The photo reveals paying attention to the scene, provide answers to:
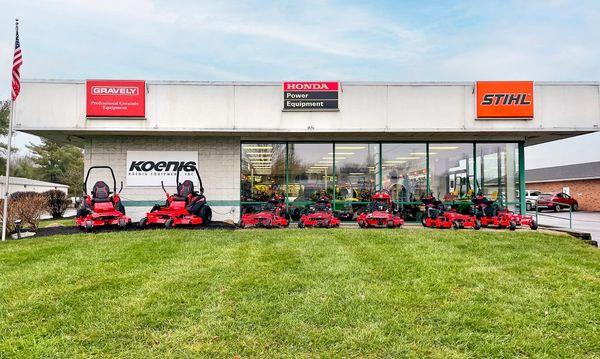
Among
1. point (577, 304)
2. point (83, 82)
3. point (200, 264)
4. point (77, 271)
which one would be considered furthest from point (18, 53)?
point (577, 304)

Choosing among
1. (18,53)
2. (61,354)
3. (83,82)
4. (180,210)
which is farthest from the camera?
(83,82)

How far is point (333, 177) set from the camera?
15359mm

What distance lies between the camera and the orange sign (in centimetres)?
1343

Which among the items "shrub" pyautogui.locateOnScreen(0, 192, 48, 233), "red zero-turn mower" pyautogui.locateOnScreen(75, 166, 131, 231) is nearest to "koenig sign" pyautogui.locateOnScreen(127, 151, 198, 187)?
"red zero-turn mower" pyautogui.locateOnScreen(75, 166, 131, 231)

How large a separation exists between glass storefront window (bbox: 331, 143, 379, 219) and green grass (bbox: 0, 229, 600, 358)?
6938 millimetres

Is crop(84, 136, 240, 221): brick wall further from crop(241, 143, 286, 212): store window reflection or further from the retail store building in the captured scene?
crop(241, 143, 286, 212): store window reflection

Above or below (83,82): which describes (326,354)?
below

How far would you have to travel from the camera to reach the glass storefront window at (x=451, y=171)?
1555 centimetres

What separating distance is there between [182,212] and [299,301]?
8.05 metres

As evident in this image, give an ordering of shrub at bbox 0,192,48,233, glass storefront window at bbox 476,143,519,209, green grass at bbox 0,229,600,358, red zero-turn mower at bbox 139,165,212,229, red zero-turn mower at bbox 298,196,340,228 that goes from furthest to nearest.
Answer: glass storefront window at bbox 476,143,519,209 → red zero-turn mower at bbox 298,196,340,228 → red zero-turn mower at bbox 139,165,212,229 → shrub at bbox 0,192,48,233 → green grass at bbox 0,229,600,358

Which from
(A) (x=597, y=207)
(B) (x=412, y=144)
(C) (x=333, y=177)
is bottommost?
(A) (x=597, y=207)

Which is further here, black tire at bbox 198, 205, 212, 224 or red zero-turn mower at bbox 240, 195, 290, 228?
black tire at bbox 198, 205, 212, 224

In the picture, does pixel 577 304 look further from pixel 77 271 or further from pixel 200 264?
pixel 77 271

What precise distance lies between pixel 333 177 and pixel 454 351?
458 inches
